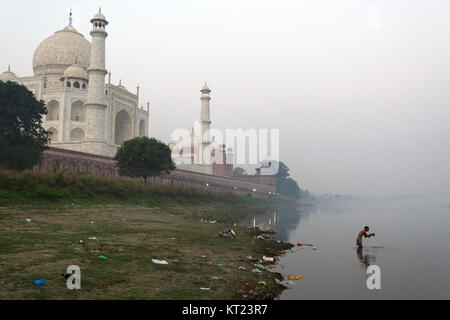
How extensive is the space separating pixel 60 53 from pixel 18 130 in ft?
103

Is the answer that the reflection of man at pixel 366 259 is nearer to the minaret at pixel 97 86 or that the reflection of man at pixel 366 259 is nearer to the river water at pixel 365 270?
the river water at pixel 365 270

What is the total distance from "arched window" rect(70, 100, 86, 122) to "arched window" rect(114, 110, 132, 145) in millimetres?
5598

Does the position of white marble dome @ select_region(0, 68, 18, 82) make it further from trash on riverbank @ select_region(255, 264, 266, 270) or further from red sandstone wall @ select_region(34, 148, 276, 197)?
trash on riverbank @ select_region(255, 264, 266, 270)

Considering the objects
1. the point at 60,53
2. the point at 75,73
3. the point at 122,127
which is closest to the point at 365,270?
the point at 75,73

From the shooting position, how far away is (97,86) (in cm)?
3894

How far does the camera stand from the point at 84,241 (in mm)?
9867

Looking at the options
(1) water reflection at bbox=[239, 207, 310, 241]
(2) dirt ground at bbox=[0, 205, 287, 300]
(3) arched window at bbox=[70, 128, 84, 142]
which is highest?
(3) arched window at bbox=[70, 128, 84, 142]

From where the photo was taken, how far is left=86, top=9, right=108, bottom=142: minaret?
1523 inches

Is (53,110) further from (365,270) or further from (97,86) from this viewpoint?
(365,270)

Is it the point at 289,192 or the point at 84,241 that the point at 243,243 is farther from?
the point at 289,192

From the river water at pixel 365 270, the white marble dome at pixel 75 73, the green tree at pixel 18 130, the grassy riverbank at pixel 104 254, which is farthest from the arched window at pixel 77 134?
the river water at pixel 365 270

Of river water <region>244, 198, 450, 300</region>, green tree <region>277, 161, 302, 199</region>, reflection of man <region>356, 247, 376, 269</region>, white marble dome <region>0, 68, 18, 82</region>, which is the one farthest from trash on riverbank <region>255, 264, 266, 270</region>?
green tree <region>277, 161, 302, 199</region>
